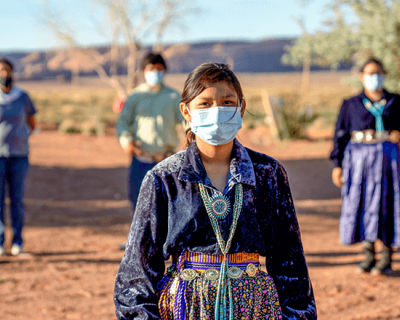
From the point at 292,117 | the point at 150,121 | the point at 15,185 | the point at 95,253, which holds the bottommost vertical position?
A: the point at 95,253

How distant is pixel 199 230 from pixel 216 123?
1.39 feet

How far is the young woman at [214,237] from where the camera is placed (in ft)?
5.81

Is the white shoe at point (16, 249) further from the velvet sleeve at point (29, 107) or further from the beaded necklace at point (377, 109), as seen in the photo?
the beaded necklace at point (377, 109)

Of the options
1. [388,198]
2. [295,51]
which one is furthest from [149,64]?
[295,51]

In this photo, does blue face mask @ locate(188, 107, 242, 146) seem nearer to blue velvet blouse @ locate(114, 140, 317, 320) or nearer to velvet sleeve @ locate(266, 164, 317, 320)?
blue velvet blouse @ locate(114, 140, 317, 320)

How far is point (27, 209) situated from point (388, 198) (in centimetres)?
543

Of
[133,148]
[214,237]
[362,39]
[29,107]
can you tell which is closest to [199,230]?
[214,237]

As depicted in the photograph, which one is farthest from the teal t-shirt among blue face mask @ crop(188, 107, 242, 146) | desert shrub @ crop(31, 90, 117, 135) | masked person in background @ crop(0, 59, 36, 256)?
desert shrub @ crop(31, 90, 117, 135)

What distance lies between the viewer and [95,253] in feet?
18.0

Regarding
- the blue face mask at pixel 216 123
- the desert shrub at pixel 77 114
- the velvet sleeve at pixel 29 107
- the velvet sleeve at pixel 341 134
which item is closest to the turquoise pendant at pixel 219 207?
the blue face mask at pixel 216 123

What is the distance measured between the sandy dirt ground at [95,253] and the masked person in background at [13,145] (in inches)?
16.7

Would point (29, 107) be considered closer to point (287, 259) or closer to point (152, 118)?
point (152, 118)

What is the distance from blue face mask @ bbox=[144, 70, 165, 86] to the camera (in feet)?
15.7

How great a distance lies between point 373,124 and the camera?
4398 mm
